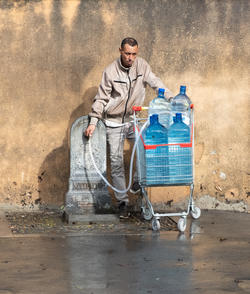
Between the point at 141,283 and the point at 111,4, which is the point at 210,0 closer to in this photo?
the point at 111,4

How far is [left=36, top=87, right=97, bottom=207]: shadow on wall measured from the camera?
9328 millimetres

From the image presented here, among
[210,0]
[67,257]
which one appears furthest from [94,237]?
[210,0]

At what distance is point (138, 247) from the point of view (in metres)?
6.66

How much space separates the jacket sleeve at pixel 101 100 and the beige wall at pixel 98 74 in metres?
0.92

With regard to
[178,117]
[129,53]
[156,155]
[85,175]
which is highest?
[129,53]

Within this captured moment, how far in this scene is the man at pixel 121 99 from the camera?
8.34 meters

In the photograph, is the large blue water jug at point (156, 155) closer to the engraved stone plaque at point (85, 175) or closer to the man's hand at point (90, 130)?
the man's hand at point (90, 130)

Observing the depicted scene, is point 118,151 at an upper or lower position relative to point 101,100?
lower

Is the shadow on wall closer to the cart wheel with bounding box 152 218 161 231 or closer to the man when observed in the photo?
the man

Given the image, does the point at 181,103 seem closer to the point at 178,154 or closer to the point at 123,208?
the point at 178,154

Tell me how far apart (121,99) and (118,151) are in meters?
0.73

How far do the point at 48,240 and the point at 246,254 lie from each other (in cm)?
213

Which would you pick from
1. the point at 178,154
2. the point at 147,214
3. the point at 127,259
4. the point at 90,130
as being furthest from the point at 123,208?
the point at 127,259

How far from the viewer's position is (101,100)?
8406mm
